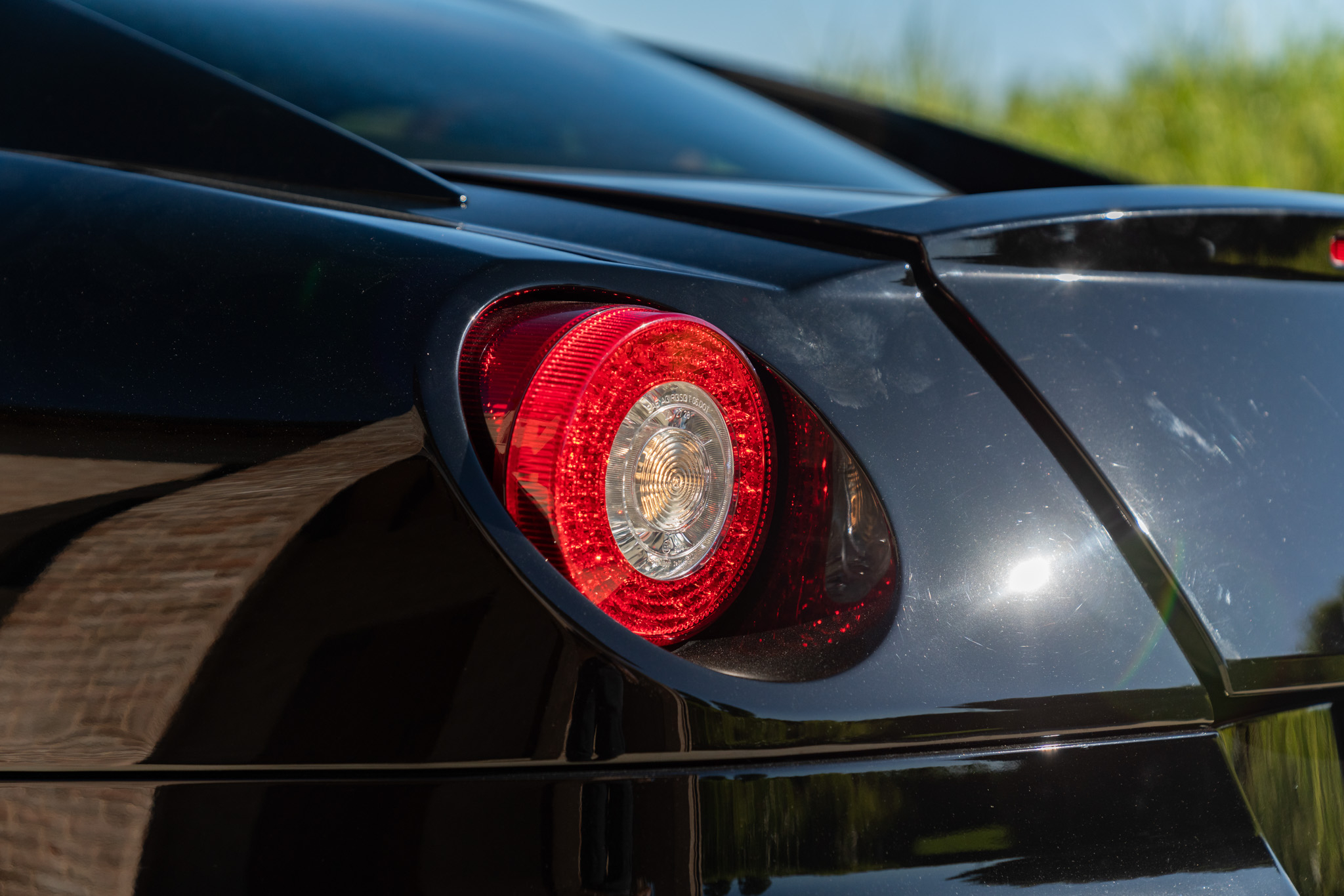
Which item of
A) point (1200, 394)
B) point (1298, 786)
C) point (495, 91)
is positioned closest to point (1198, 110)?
point (495, 91)

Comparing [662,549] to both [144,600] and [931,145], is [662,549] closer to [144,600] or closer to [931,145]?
[144,600]

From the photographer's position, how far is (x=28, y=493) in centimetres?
107

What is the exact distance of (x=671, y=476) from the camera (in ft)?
3.42

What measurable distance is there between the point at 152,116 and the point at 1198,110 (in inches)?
414

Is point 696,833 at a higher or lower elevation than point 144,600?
lower

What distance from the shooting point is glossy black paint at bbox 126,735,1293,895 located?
37.2 inches

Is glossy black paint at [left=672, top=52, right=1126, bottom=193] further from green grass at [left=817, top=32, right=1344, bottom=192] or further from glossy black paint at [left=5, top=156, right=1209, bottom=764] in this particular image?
green grass at [left=817, top=32, right=1344, bottom=192]

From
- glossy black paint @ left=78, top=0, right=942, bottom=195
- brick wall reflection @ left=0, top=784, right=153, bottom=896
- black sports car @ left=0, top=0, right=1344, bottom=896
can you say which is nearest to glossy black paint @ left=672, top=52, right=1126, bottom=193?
glossy black paint @ left=78, top=0, right=942, bottom=195

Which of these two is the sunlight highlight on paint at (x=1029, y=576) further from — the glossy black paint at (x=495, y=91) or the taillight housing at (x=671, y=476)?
the glossy black paint at (x=495, y=91)

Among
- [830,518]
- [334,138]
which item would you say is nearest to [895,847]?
[830,518]

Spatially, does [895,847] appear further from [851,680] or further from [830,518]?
[830,518]

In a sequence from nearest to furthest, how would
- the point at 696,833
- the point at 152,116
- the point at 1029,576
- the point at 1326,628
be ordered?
the point at 696,833
the point at 1029,576
the point at 1326,628
the point at 152,116

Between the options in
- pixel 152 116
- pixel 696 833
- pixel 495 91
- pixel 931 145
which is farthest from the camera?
pixel 931 145

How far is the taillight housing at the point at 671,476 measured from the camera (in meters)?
1.00
